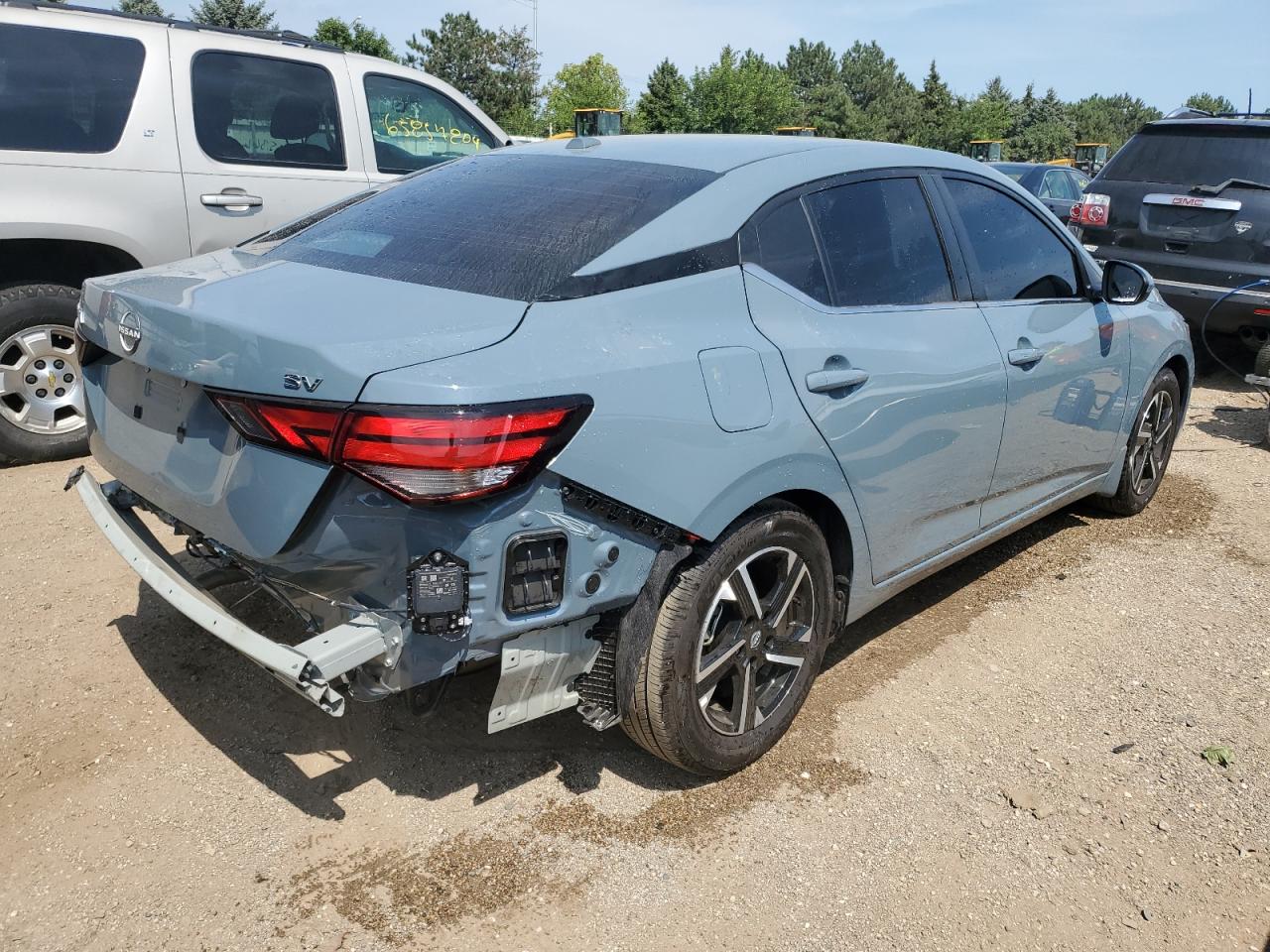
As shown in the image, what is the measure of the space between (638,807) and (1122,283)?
9.75 feet

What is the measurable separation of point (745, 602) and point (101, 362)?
1.89m

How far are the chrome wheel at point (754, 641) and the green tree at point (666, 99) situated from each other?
60495 millimetres

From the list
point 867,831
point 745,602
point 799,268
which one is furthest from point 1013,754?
point 799,268

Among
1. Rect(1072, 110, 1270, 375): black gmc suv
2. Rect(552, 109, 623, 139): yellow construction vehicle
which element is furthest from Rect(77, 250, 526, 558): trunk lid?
Rect(1072, 110, 1270, 375): black gmc suv

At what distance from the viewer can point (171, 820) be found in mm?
2795

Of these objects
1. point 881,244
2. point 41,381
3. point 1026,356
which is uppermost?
point 881,244

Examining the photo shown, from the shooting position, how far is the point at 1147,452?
522cm

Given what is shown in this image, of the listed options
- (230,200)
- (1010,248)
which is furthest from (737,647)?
(230,200)

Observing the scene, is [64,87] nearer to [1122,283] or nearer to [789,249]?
[789,249]

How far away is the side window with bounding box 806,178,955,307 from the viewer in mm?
3168

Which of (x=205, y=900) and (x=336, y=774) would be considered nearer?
(x=205, y=900)

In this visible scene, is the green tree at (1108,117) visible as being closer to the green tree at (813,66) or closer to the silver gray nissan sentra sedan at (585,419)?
the green tree at (813,66)

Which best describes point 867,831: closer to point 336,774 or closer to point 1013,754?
point 1013,754

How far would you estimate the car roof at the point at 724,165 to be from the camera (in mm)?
2748
